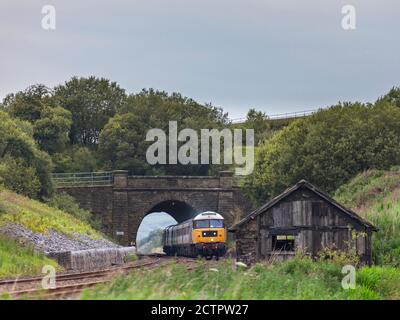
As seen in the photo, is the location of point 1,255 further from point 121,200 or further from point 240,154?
point 240,154

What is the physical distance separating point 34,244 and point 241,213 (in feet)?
125

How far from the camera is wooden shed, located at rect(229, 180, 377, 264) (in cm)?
3969

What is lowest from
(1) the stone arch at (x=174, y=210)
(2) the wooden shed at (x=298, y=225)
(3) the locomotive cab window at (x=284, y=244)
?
(3) the locomotive cab window at (x=284, y=244)

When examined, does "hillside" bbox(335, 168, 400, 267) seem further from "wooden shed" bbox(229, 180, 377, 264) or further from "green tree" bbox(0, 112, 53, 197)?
"green tree" bbox(0, 112, 53, 197)

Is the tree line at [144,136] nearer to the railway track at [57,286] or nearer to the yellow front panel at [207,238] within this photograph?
the yellow front panel at [207,238]

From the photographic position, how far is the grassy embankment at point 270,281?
16.2m

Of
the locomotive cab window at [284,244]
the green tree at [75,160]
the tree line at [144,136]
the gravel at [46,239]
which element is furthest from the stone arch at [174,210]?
the locomotive cab window at [284,244]

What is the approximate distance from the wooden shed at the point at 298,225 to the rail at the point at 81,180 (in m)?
32.3

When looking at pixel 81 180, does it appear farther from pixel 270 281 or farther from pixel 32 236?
pixel 270 281

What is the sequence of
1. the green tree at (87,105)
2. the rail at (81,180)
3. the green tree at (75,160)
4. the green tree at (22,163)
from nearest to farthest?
the green tree at (22,163) < the rail at (81,180) < the green tree at (75,160) < the green tree at (87,105)

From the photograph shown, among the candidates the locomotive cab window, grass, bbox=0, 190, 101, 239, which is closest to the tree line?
grass, bbox=0, 190, 101, 239

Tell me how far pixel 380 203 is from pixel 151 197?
94.3 ft
